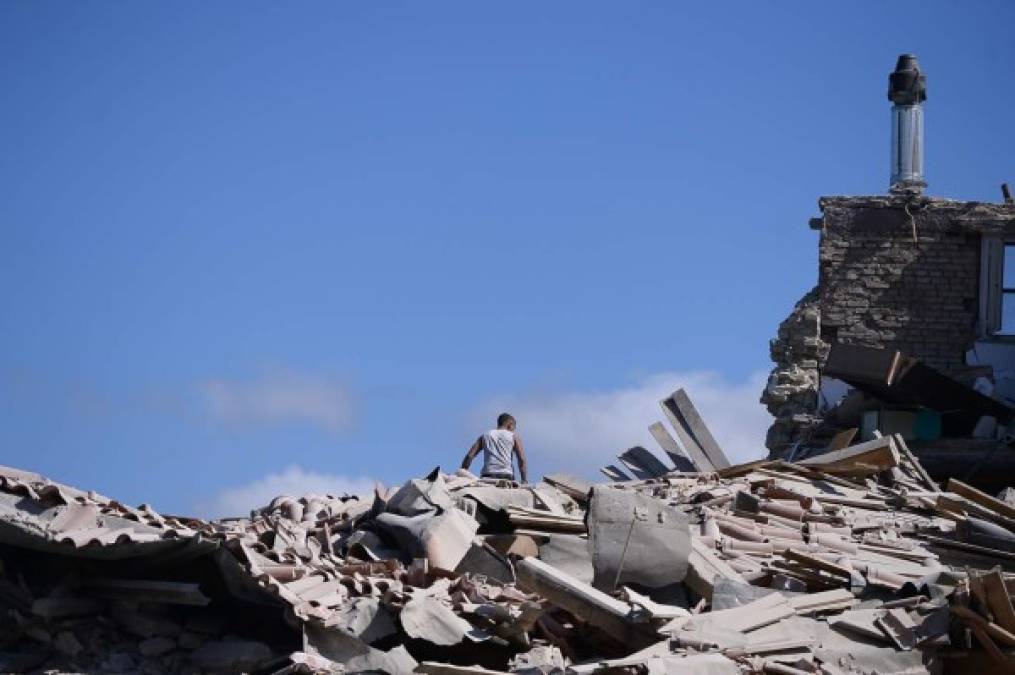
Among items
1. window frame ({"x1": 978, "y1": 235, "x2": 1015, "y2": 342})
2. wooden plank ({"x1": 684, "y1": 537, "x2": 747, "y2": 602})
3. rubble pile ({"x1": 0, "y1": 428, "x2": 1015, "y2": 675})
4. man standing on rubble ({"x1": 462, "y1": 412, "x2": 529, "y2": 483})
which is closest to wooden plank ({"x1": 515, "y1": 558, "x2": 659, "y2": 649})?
rubble pile ({"x1": 0, "y1": 428, "x2": 1015, "y2": 675})

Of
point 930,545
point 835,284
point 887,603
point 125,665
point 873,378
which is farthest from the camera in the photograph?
point 835,284

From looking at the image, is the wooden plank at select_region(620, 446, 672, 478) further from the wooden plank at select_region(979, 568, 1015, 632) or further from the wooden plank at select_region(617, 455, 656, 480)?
the wooden plank at select_region(979, 568, 1015, 632)

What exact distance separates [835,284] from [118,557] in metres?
13.0

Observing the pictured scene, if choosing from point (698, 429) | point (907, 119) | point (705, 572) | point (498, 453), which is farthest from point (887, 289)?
point (705, 572)

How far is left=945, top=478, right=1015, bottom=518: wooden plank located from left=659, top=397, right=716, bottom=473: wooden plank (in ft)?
10.5

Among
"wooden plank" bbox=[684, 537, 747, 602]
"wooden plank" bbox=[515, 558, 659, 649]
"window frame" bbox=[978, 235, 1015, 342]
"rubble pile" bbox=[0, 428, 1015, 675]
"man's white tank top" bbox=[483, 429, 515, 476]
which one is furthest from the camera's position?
"window frame" bbox=[978, 235, 1015, 342]

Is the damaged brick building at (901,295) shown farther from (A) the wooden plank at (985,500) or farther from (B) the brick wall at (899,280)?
(A) the wooden plank at (985,500)

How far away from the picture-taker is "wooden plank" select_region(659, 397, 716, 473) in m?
17.9

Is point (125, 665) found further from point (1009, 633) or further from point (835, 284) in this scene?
point (835, 284)

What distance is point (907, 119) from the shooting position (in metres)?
22.7

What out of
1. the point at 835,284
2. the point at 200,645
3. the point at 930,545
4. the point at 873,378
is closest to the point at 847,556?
the point at 930,545

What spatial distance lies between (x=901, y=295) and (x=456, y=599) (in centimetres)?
1207

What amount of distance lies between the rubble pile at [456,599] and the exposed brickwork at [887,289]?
928cm

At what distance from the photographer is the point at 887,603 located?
11.2 meters
